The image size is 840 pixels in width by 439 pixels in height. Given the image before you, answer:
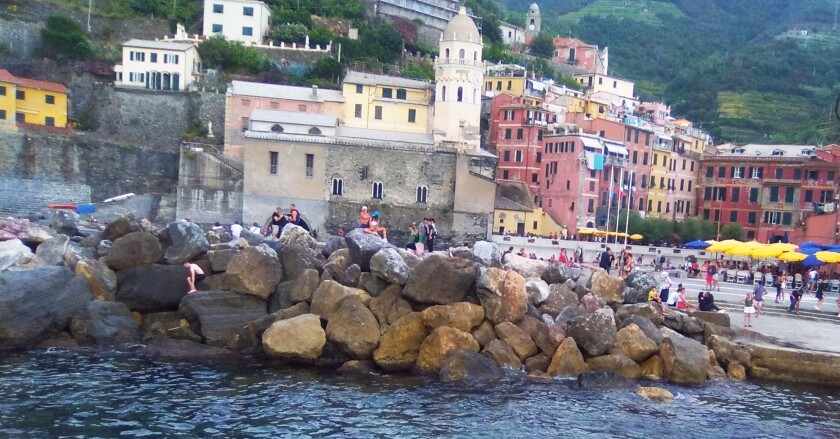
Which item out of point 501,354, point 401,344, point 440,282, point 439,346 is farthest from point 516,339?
point 401,344

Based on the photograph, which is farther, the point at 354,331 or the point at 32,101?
the point at 32,101

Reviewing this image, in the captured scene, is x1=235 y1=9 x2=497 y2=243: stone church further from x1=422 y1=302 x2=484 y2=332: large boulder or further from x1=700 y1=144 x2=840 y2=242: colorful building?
x1=422 y1=302 x2=484 y2=332: large boulder

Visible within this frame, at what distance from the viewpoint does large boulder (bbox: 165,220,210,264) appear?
57.6ft

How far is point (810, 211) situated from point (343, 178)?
31.4m

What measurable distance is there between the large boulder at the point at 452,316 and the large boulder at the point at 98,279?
7320mm

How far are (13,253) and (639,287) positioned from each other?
15748 millimetres

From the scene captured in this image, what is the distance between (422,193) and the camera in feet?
159

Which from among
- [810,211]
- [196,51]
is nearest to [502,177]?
[810,211]

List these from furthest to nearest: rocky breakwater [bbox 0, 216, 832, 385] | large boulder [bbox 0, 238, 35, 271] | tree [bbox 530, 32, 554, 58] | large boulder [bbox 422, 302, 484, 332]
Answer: tree [bbox 530, 32, 554, 58]
large boulder [bbox 0, 238, 35, 271]
large boulder [bbox 422, 302, 484, 332]
rocky breakwater [bbox 0, 216, 832, 385]

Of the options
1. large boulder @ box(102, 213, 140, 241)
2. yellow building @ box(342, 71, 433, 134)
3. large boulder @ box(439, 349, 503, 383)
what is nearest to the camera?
large boulder @ box(439, 349, 503, 383)

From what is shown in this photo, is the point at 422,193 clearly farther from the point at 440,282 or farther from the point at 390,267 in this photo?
the point at 440,282

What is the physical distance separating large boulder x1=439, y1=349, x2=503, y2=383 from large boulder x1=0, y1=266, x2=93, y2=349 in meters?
8.23

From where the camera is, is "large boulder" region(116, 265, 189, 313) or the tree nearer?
"large boulder" region(116, 265, 189, 313)

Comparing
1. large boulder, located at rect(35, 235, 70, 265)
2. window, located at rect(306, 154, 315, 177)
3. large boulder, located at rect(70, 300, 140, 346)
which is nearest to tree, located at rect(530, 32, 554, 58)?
window, located at rect(306, 154, 315, 177)
